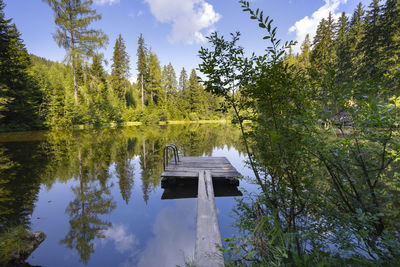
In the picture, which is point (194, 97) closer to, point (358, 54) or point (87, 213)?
point (358, 54)

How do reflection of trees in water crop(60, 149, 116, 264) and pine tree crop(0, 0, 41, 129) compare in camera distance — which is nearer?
reflection of trees in water crop(60, 149, 116, 264)

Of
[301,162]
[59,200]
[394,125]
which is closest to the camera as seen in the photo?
[394,125]

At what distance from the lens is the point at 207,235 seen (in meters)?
2.18

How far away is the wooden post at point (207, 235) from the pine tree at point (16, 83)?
21.5 metres

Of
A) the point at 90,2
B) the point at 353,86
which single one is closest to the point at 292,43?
the point at 353,86

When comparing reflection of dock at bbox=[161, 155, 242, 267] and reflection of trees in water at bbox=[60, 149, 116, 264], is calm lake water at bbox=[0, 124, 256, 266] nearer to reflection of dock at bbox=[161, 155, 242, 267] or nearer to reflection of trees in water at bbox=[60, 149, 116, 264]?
reflection of trees in water at bbox=[60, 149, 116, 264]

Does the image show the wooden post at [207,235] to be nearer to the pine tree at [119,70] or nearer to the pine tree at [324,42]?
the pine tree at [324,42]

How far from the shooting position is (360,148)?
1554 millimetres

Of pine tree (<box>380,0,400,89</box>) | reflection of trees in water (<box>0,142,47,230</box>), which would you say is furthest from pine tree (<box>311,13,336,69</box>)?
reflection of trees in water (<box>0,142,47,230</box>)

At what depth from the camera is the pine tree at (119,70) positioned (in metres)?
34.8

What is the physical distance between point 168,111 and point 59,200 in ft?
117

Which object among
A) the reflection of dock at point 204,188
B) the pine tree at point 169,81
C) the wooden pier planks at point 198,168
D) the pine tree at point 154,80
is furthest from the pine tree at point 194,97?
the reflection of dock at point 204,188

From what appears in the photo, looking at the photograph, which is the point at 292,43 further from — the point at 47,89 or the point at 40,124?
the point at 47,89

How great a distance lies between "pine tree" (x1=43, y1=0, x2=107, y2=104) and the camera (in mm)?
16547
